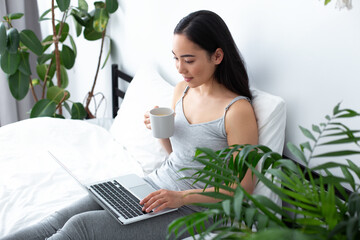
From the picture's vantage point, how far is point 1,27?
2115 mm

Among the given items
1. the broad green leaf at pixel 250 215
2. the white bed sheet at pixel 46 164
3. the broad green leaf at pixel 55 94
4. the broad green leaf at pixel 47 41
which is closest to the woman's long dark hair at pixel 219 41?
the white bed sheet at pixel 46 164

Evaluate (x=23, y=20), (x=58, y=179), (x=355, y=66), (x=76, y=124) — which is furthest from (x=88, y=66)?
(x=355, y=66)

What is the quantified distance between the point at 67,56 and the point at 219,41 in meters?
1.42

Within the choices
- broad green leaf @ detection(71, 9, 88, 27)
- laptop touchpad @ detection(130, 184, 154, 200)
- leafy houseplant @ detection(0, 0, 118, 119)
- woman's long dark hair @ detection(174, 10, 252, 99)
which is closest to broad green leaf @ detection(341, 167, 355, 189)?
woman's long dark hair @ detection(174, 10, 252, 99)

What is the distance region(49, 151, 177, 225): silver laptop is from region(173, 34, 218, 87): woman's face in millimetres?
402

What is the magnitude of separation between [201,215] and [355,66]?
697mm

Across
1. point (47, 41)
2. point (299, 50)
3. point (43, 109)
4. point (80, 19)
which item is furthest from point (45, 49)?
point (299, 50)

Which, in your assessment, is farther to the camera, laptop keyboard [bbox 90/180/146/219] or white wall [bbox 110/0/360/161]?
laptop keyboard [bbox 90/180/146/219]

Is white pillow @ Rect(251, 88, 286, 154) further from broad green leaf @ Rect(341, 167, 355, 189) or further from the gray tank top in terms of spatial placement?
broad green leaf @ Rect(341, 167, 355, 189)

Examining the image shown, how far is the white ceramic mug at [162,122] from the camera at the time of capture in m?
1.31

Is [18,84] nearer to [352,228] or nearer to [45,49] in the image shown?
[45,49]

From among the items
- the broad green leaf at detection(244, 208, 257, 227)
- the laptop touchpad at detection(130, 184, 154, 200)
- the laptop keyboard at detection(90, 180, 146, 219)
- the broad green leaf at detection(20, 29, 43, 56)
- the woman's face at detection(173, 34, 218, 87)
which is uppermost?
the woman's face at detection(173, 34, 218, 87)

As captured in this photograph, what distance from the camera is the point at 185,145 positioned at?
4.73ft

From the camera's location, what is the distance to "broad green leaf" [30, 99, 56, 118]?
2287 mm
